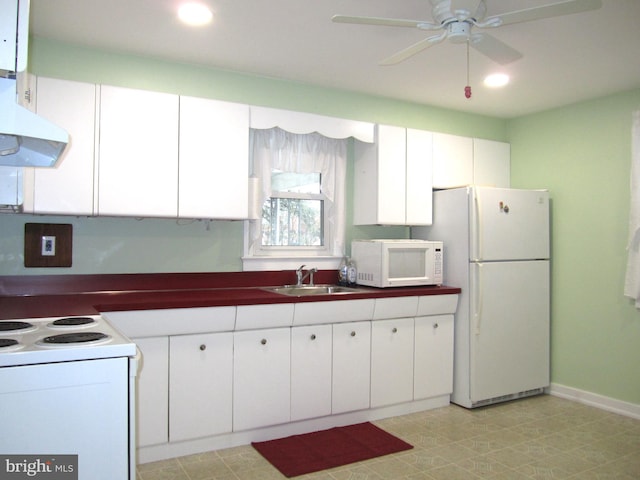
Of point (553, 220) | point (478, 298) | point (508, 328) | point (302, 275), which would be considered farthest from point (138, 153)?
point (553, 220)

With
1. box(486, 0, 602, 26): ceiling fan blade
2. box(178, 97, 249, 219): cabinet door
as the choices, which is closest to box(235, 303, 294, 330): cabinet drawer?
box(178, 97, 249, 219): cabinet door

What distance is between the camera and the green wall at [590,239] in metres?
3.69

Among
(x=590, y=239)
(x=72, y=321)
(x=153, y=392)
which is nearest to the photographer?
(x=72, y=321)

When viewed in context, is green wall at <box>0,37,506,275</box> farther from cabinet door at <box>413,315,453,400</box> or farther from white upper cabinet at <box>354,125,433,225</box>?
cabinet door at <box>413,315,453,400</box>

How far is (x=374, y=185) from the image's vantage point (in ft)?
12.4

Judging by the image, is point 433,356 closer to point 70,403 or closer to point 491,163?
point 491,163

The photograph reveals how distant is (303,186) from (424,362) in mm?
1578

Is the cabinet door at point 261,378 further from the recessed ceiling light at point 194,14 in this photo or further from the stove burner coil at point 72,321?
the recessed ceiling light at point 194,14

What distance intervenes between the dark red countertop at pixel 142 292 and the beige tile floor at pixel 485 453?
0.86 meters

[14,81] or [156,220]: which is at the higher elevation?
Answer: [14,81]

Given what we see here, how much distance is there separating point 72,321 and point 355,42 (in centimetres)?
206

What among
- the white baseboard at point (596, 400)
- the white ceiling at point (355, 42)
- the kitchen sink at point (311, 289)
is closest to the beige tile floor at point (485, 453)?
the white baseboard at point (596, 400)

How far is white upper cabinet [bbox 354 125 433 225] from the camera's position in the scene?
3.75 m

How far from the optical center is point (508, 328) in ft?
12.5
